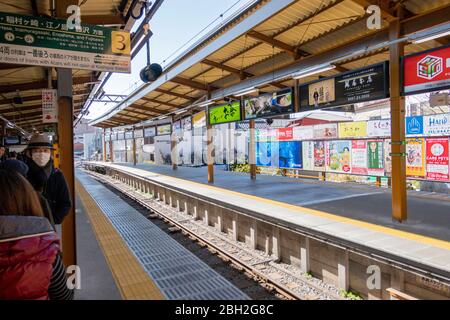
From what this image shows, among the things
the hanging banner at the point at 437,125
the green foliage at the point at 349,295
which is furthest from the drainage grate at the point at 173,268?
the hanging banner at the point at 437,125

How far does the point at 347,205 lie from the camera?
24.7 feet

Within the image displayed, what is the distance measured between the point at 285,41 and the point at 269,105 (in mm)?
1908

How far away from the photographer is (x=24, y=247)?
159cm

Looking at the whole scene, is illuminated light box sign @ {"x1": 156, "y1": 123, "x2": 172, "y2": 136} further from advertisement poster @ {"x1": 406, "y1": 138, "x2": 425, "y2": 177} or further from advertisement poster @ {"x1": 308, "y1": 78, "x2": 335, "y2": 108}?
advertisement poster @ {"x1": 308, "y1": 78, "x2": 335, "y2": 108}

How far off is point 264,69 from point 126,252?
6959 mm

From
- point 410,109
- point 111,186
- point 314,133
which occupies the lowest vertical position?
point 111,186

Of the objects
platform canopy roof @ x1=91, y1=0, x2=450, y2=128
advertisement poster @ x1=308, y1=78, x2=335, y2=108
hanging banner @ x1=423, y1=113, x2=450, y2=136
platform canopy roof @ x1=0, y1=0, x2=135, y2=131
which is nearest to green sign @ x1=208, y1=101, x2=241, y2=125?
platform canopy roof @ x1=91, y1=0, x2=450, y2=128

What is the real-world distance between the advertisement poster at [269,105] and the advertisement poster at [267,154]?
565 centimetres

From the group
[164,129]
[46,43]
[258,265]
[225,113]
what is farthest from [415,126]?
[164,129]

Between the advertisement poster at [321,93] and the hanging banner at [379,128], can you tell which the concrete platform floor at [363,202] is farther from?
the hanging banner at [379,128]

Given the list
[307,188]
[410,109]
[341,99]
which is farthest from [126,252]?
[410,109]

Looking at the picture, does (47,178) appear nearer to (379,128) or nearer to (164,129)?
(379,128)

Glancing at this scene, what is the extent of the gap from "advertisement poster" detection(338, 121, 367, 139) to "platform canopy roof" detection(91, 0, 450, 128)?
341cm
